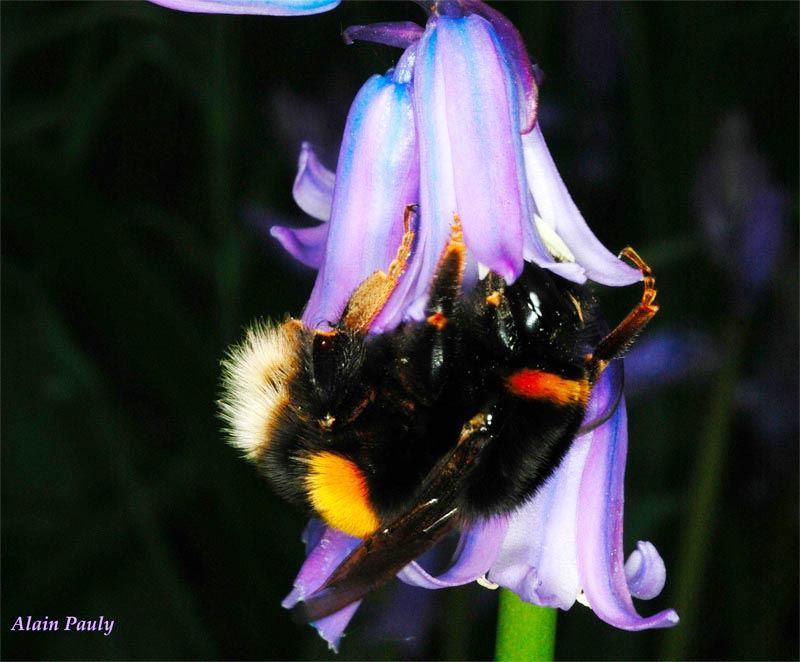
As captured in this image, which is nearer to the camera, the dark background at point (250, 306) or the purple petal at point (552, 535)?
the purple petal at point (552, 535)

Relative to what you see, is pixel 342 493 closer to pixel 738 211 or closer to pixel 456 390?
pixel 456 390

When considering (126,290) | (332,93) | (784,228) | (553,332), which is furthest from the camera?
(332,93)

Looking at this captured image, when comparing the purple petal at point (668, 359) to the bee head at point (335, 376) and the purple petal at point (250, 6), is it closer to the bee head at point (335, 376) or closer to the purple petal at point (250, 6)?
the bee head at point (335, 376)

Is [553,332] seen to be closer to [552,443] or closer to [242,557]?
[552,443]

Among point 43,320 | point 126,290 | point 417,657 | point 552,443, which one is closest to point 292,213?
point 43,320

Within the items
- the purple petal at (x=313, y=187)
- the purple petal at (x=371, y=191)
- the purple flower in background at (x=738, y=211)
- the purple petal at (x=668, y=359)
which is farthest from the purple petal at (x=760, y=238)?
the purple petal at (x=371, y=191)

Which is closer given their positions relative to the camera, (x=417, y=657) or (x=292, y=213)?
(x=417, y=657)

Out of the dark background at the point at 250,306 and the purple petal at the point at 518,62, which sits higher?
the purple petal at the point at 518,62

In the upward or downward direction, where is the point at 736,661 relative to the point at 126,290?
downward
